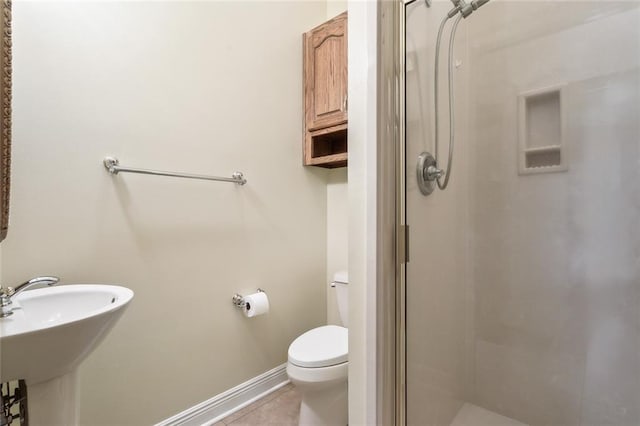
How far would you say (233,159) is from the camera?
1.59m

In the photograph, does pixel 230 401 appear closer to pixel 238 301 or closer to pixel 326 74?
pixel 238 301

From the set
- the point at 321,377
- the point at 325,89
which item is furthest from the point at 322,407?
the point at 325,89

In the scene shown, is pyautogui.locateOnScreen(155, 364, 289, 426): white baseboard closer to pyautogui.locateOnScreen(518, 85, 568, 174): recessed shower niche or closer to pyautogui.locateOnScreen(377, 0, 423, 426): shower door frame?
pyautogui.locateOnScreen(377, 0, 423, 426): shower door frame

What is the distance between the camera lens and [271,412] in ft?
5.16

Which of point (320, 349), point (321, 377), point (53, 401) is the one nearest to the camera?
point (53, 401)

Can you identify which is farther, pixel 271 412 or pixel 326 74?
pixel 326 74

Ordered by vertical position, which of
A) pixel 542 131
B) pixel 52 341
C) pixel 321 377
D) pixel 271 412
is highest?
pixel 542 131

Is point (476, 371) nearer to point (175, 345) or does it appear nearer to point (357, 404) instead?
point (357, 404)

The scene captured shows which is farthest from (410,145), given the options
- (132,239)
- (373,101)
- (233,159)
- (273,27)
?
(273,27)

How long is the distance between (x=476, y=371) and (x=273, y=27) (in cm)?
207

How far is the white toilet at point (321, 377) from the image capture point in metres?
1.30

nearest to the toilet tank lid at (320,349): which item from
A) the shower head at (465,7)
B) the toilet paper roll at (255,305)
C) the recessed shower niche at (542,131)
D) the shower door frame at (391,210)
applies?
the toilet paper roll at (255,305)

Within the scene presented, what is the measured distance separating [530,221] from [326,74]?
131cm

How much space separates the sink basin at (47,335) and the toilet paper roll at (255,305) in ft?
2.21
